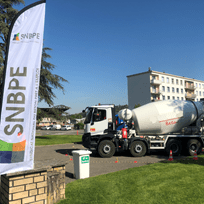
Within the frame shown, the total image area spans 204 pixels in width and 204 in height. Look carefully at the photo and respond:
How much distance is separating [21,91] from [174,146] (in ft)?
35.2

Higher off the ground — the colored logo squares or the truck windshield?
the truck windshield

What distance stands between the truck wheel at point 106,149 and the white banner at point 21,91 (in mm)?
8078

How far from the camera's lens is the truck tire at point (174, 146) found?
12.2 meters

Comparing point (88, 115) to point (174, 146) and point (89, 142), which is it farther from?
point (174, 146)

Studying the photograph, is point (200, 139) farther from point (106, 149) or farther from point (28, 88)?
point (28, 88)

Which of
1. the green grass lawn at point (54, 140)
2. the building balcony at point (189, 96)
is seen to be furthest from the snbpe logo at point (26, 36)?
the building balcony at point (189, 96)

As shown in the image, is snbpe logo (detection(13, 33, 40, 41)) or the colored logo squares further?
snbpe logo (detection(13, 33, 40, 41))

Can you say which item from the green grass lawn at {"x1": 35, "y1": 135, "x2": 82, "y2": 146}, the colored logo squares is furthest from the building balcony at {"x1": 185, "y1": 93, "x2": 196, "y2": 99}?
the colored logo squares

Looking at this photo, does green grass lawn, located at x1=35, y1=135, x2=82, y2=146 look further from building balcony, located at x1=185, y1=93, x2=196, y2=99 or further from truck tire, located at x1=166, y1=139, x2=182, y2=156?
building balcony, located at x1=185, y1=93, x2=196, y2=99

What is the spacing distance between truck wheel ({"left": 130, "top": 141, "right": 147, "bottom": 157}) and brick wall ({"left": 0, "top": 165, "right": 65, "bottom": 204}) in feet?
25.9

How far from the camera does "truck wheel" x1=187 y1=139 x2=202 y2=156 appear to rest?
12.2m

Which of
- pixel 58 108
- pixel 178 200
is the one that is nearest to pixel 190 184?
pixel 178 200

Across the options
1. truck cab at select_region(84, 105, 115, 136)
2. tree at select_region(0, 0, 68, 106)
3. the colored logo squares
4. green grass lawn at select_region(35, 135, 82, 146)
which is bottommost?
green grass lawn at select_region(35, 135, 82, 146)

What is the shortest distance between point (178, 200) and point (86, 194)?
240 cm
